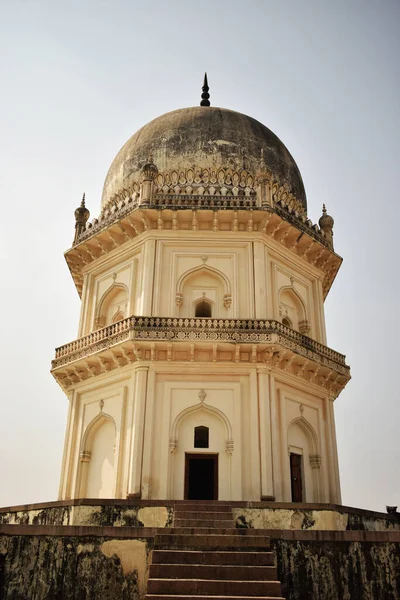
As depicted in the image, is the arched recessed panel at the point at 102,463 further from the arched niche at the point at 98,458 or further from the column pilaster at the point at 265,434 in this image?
the column pilaster at the point at 265,434

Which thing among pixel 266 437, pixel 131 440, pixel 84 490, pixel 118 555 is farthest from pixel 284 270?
pixel 118 555

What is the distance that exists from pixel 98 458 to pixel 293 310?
732cm

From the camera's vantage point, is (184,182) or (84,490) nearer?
(84,490)

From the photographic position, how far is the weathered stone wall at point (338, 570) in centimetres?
880

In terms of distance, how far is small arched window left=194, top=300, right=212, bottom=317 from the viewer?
17.7m

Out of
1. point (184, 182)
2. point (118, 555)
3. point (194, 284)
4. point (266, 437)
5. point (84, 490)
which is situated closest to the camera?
point (118, 555)

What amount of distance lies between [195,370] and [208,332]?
42.4 inches

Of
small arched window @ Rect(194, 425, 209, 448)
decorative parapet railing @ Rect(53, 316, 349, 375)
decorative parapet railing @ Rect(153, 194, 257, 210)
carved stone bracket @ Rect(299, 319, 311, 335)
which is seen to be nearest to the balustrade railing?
decorative parapet railing @ Rect(53, 316, 349, 375)

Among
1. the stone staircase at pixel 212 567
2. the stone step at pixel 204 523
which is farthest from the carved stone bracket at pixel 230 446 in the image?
the stone staircase at pixel 212 567

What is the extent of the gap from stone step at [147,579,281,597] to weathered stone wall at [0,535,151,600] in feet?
2.95

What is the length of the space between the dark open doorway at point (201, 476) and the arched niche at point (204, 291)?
4.05 meters

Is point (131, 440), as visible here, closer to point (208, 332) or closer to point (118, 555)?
point (208, 332)

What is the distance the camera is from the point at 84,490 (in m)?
16.5

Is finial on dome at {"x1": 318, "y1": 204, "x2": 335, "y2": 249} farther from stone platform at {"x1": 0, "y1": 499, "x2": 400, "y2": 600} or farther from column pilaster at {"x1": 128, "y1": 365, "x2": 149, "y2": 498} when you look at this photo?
stone platform at {"x1": 0, "y1": 499, "x2": 400, "y2": 600}
